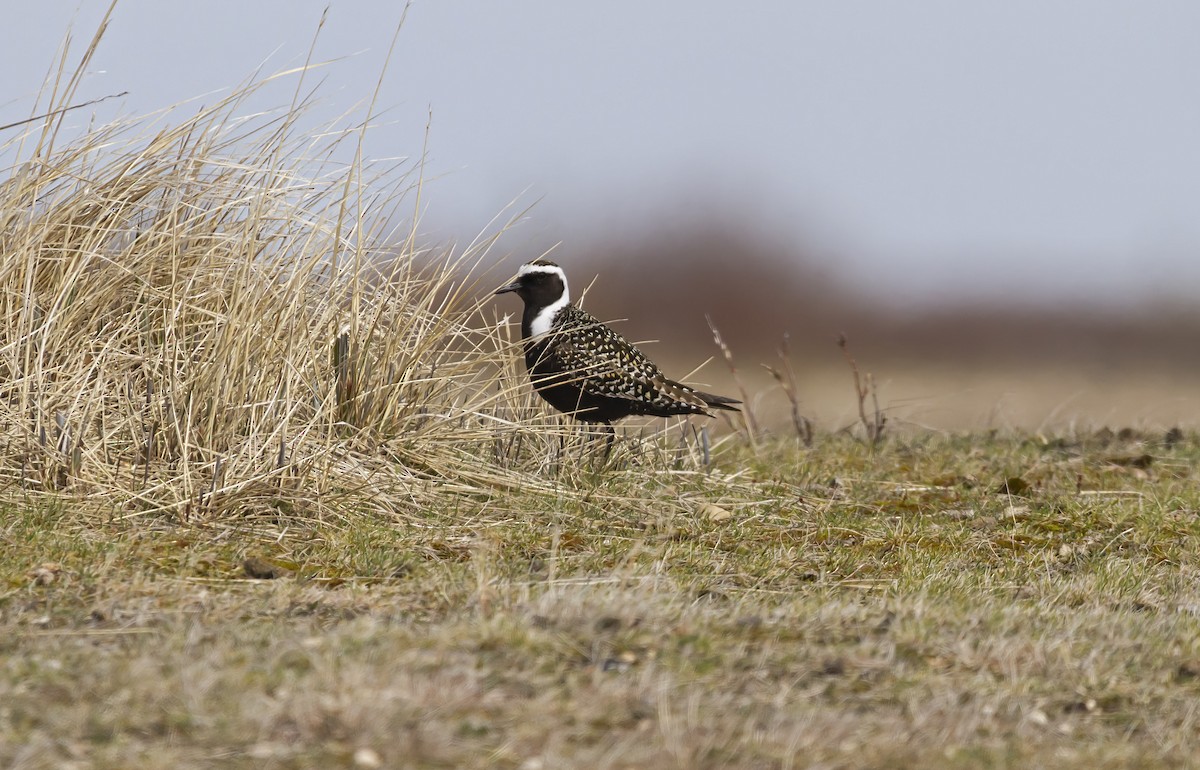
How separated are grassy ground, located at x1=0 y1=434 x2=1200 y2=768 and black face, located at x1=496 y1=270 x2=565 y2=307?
1236mm

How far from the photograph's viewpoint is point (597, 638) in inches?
129

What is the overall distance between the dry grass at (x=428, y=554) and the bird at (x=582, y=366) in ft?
0.78

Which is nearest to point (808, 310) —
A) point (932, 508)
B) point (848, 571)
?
point (932, 508)

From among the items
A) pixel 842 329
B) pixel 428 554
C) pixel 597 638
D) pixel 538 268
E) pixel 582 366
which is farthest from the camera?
pixel 842 329

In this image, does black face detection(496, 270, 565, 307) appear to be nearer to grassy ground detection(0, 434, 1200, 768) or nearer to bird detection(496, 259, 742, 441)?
bird detection(496, 259, 742, 441)

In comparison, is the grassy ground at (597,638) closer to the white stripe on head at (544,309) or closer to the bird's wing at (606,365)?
the bird's wing at (606,365)

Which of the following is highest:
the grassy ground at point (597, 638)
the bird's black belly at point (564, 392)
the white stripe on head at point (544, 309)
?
the white stripe on head at point (544, 309)

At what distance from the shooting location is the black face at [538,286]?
21.3ft

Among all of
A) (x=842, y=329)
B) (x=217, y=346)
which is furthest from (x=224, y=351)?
(x=842, y=329)

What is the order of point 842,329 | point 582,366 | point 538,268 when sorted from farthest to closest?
point 842,329, point 538,268, point 582,366

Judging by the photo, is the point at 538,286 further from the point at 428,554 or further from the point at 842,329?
the point at 842,329

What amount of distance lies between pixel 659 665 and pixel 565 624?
285mm

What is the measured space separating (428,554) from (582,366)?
1.86 meters

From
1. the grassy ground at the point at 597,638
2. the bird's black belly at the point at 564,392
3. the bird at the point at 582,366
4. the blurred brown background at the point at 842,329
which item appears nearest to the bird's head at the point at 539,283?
the bird at the point at 582,366
